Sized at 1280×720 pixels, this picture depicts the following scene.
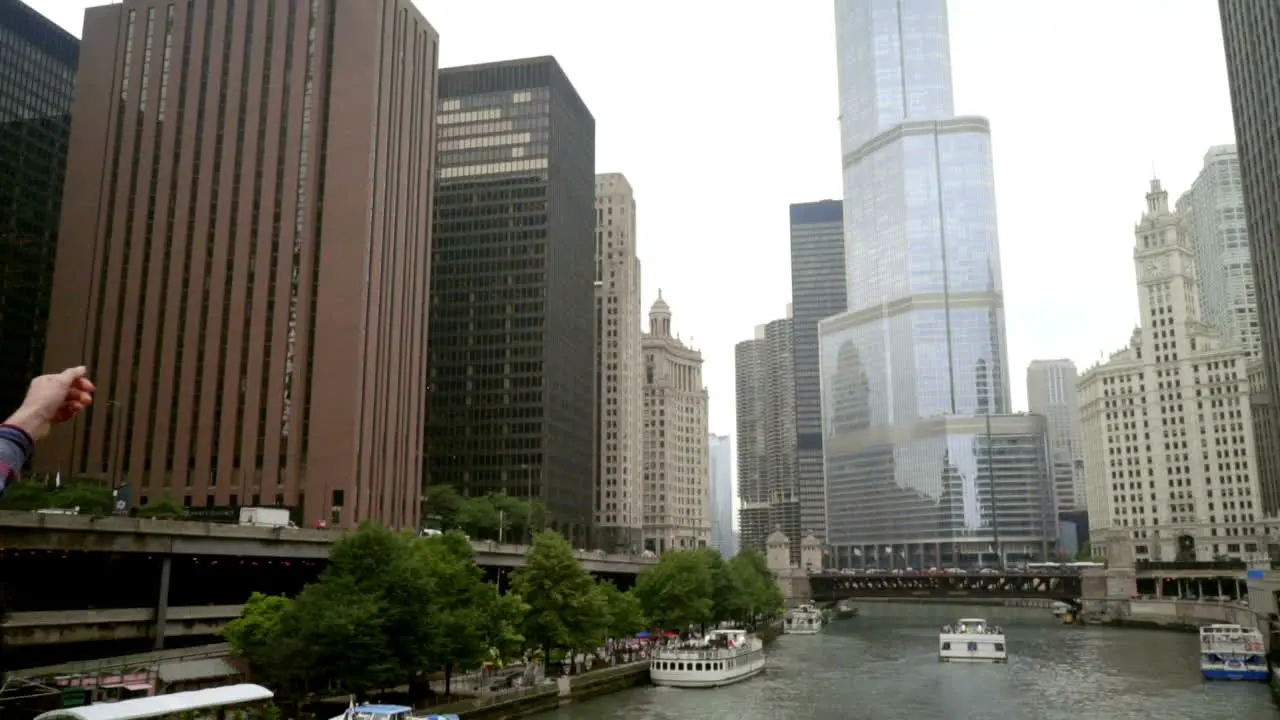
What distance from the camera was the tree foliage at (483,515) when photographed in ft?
580

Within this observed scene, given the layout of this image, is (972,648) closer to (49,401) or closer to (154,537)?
(154,537)

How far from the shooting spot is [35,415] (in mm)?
9078

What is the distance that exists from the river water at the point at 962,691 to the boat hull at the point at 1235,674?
6.39 ft

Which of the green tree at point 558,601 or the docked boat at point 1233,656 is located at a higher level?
the green tree at point 558,601

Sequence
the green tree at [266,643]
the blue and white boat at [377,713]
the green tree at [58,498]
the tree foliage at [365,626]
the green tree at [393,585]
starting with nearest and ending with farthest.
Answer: the blue and white boat at [377,713], the tree foliage at [365,626], the green tree at [266,643], the green tree at [393,585], the green tree at [58,498]

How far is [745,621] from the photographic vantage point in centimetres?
17612

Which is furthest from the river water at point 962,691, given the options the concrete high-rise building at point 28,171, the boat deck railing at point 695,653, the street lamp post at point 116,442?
the concrete high-rise building at point 28,171

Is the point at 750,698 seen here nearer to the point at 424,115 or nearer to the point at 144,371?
the point at 144,371

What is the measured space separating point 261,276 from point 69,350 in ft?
94.9

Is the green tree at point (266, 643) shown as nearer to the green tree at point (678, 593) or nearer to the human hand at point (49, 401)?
the human hand at point (49, 401)

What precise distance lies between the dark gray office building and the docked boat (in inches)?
1272

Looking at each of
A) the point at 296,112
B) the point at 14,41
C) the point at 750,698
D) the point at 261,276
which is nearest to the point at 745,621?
the point at 750,698

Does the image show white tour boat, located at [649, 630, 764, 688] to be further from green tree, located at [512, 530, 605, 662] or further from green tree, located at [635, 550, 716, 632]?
green tree, located at [635, 550, 716, 632]

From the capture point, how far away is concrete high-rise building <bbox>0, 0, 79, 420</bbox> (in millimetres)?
168875
